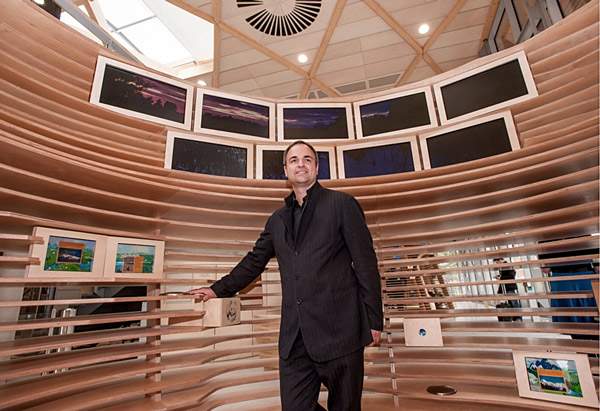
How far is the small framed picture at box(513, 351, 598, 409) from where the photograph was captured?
200 cm

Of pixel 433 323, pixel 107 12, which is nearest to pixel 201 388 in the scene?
pixel 433 323

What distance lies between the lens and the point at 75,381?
1880mm

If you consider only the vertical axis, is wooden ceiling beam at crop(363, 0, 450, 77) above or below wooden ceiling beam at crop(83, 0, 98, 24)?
below

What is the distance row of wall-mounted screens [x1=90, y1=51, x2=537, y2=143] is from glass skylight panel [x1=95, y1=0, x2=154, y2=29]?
409 cm

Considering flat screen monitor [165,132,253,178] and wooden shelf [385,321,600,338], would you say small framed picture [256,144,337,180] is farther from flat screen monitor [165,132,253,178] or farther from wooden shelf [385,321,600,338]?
wooden shelf [385,321,600,338]

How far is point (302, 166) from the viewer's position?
198 centimetres

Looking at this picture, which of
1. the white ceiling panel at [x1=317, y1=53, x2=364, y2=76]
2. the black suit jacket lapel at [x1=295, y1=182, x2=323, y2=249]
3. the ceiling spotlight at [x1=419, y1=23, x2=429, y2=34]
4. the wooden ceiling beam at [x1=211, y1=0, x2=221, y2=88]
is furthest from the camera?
the white ceiling panel at [x1=317, y1=53, x2=364, y2=76]

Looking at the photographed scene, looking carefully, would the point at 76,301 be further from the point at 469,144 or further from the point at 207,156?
the point at 469,144

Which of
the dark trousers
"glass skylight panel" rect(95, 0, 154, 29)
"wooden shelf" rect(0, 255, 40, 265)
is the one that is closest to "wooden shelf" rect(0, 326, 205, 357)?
"wooden shelf" rect(0, 255, 40, 265)

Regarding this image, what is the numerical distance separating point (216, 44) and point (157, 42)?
1.84 metres

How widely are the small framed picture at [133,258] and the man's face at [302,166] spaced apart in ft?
3.94

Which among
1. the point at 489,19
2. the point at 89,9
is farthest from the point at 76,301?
the point at 489,19

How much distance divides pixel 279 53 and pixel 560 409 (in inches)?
235

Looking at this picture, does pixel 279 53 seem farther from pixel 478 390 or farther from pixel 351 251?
pixel 478 390
